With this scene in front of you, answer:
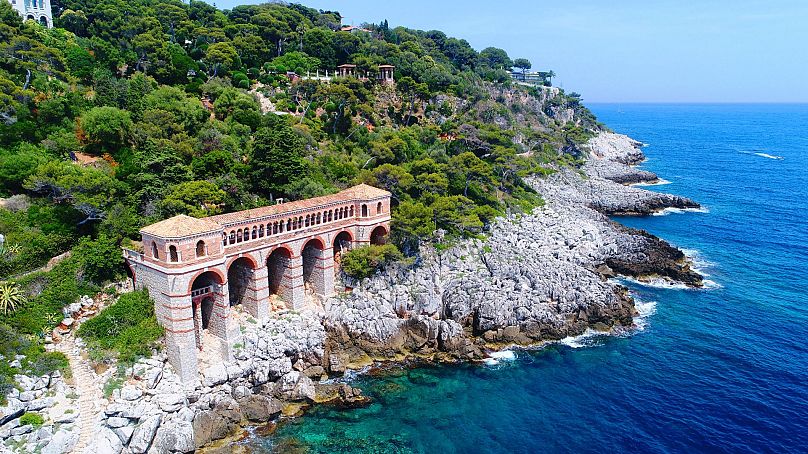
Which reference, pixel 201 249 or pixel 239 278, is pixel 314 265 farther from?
pixel 201 249

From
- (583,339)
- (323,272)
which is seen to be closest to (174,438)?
(323,272)

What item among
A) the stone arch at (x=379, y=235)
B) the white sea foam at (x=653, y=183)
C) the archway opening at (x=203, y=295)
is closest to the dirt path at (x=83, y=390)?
the archway opening at (x=203, y=295)

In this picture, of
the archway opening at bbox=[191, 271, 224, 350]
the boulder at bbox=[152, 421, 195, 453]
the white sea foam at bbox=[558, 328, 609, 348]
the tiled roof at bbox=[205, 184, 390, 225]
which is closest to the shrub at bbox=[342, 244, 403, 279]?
the tiled roof at bbox=[205, 184, 390, 225]

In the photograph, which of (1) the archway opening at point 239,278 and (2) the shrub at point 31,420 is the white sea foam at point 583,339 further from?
(2) the shrub at point 31,420

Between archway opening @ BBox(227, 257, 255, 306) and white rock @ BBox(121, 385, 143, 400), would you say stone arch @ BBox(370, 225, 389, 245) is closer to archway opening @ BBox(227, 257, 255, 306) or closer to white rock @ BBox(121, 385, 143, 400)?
archway opening @ BBox(227, 257, 255, 306)

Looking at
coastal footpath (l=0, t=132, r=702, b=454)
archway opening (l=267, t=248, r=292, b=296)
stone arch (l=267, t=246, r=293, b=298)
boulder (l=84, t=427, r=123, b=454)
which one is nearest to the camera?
boulder (l=84, t=427, r=123, b=454)

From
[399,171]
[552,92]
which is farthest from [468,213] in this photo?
[552,92]
